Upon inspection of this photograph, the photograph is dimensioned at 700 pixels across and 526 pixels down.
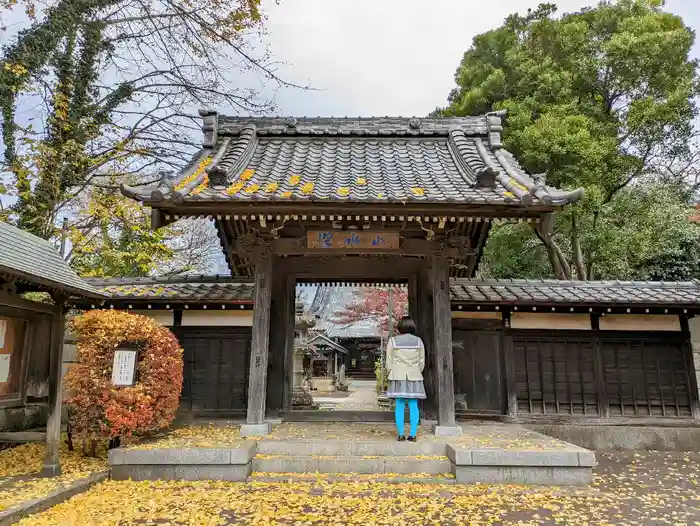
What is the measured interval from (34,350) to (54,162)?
560 cm

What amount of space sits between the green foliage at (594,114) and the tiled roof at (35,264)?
13.9m

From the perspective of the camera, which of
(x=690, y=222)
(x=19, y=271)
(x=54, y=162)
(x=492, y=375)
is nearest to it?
(x=19, y=271)

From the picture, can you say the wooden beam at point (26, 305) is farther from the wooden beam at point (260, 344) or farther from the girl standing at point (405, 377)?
the girl standing at point (405, 377)

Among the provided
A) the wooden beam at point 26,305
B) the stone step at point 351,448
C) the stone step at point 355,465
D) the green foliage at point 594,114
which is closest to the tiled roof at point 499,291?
the wooden beam at point 26,305

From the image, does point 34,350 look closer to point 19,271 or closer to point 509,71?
point 19,271

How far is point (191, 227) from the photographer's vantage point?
21469mm

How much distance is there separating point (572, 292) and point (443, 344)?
3812 millimetres

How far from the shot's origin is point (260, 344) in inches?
282

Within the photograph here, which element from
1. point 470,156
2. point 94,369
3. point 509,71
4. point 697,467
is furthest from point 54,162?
point 509,71

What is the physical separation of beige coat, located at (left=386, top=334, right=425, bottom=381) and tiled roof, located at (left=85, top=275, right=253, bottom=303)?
344 cm

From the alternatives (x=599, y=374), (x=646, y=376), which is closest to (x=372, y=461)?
(x=599, y=374)

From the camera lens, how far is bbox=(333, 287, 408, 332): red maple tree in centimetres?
2717

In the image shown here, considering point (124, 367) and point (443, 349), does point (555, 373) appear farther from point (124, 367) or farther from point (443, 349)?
point (124, 367)

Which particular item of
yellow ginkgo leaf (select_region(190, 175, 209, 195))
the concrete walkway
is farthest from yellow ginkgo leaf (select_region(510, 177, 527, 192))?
the concrete walkway
